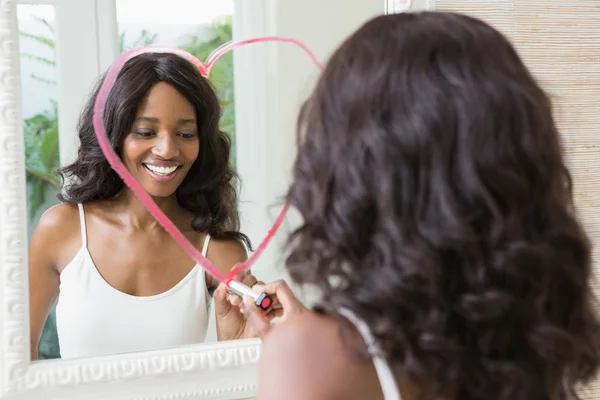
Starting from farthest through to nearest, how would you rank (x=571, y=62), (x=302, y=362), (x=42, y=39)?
(x=571, y=62) → (x=42, y=39) → (x=302, y=362)

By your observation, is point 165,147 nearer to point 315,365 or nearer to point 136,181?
point 136,181

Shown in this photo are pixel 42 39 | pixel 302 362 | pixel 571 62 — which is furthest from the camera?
pixel 571 62

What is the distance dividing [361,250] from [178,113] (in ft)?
1.18

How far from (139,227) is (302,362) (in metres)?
0.38

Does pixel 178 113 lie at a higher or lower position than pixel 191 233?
higher

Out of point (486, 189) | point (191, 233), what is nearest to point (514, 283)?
point (486, 189)

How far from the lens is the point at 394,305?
0.47 meters

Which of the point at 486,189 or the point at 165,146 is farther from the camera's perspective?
the point at 165,146

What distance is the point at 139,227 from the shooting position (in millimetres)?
781

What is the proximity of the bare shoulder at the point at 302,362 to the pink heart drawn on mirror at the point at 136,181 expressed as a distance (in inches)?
13.6

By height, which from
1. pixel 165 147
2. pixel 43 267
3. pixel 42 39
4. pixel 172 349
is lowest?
pixel 172 349

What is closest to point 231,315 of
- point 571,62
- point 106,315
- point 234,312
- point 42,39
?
point 234,312

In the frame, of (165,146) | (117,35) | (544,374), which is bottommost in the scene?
(544,374)

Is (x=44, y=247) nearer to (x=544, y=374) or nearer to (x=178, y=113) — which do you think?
(x=178, y=113)
